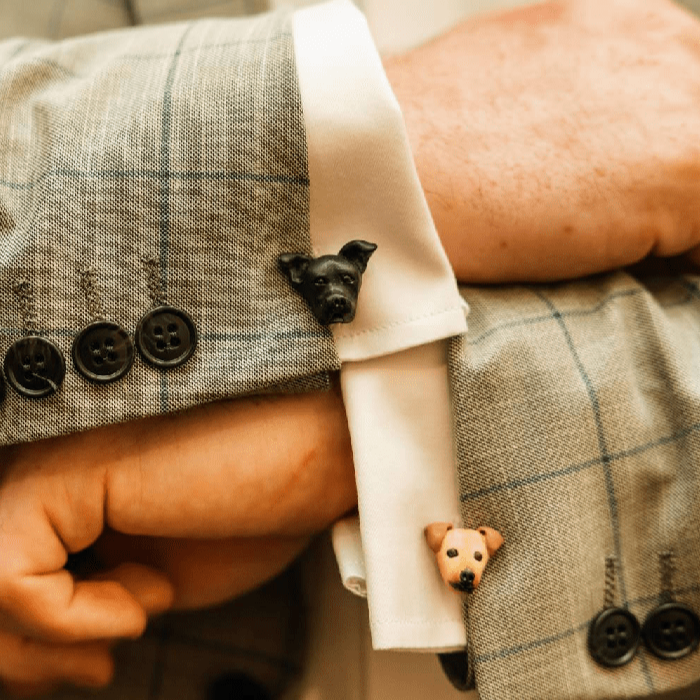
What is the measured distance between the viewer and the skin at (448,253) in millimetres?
424

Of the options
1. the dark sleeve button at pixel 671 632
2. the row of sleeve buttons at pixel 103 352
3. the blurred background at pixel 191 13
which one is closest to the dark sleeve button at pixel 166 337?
the row of sleeve buttons at pixel 103 352

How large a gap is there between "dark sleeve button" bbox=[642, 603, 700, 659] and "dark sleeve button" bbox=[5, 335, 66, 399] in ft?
1.26

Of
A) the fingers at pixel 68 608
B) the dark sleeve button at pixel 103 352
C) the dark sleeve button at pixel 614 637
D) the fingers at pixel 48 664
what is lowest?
the fingers at pixel 48 664

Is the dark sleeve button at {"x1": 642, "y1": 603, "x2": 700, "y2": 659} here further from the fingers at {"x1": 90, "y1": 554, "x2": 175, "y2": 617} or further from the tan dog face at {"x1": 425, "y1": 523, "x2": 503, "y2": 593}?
the fingers at {"x1": 90, "y1": 554, "x2": 175, "y2": 617}

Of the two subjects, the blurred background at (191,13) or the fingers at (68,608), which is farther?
the blurred background at (191,13)

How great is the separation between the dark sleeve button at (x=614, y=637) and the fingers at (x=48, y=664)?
325 millimetres

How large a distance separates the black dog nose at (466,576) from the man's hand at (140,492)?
9 centimetres

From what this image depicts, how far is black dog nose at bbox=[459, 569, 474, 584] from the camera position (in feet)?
1.38

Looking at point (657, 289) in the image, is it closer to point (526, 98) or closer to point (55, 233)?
point (526, 98)

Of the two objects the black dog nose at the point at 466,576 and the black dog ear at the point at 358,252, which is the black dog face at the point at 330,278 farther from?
the black dog nose at the point at 466,576

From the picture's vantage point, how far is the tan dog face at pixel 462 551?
42cm

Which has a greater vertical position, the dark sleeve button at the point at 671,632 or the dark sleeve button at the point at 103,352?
the dark sleeve button at the point at 103,352

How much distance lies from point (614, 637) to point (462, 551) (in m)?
0.12

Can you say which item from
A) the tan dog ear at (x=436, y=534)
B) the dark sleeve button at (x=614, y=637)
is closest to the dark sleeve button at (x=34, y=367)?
the tan dog ear at (x=436, y=534)
